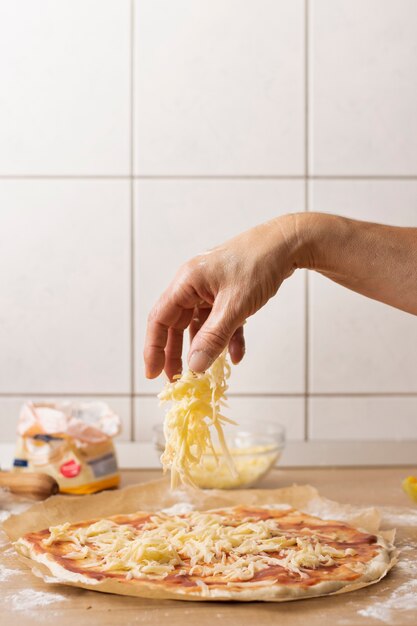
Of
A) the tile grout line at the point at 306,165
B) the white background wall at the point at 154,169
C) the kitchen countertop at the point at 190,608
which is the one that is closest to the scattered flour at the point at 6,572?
the kitchen countertop at the point at 190,608

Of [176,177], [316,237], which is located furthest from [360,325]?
[316,237]

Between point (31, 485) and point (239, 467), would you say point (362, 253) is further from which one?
point (31, 485)

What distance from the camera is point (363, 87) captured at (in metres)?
2.39

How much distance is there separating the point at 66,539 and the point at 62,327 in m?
1.02

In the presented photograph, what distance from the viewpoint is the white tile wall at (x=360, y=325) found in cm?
238

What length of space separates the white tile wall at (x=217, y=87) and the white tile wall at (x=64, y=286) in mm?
206

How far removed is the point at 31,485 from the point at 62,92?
1182 millimetres

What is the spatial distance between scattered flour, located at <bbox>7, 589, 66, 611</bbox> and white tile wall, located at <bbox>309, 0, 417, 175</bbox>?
1520mm

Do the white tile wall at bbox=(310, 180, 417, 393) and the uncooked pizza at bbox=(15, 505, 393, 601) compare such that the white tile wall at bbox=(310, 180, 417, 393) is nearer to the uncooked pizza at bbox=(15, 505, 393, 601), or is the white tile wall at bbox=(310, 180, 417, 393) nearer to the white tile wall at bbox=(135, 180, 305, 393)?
the white tile wall at bbox=(135, 180, 305, 393)

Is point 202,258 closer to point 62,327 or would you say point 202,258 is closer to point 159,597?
point 159,597

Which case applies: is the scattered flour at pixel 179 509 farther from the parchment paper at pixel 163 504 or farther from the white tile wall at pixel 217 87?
the white tile wall at pixel 217 87

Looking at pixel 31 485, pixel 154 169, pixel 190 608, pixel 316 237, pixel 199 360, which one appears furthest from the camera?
→ pixel 154 169

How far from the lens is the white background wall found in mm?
2354

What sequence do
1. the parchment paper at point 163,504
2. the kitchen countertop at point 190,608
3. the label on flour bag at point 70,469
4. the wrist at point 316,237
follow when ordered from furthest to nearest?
the label on flour bag at point 70,469 < the parchment paper at point 163,504 < the wrist at point 316,237 < the kitchen countertop at point 190,608
